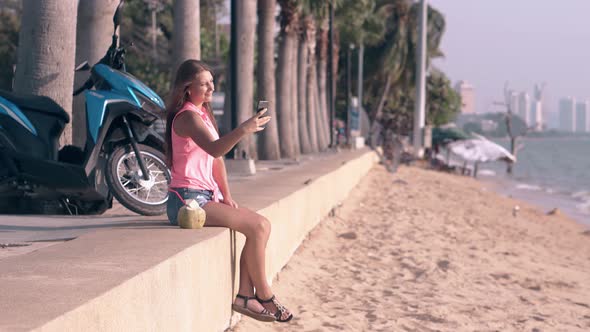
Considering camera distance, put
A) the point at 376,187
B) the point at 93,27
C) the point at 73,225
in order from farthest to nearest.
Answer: the point at 376,187 < the point at 93,27 < the point at 73,225

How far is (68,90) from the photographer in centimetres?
863

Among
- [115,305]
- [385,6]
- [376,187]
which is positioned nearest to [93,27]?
[115,305]

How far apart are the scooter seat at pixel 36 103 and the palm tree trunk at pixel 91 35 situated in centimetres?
220

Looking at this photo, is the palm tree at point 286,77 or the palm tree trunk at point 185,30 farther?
the palm tree at point 286,77

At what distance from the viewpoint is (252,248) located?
17.3 feet

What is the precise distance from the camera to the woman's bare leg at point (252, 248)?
526 centimetres

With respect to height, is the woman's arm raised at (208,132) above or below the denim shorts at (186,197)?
above

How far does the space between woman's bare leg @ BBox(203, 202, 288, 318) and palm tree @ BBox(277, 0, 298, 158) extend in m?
20.0

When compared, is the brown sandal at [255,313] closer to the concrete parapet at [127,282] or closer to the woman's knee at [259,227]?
the concrete parapet at [127,282]

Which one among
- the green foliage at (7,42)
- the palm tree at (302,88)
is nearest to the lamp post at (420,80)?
the palm tree at (302,88)

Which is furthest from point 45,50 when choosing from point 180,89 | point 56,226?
point 180,89

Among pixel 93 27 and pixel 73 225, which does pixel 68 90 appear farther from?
pixel 73 225

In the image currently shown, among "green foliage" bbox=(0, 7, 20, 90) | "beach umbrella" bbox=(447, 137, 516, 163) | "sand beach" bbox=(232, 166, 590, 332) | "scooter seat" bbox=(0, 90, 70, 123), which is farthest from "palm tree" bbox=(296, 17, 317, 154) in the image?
"scooter seat" bbox=(0, 90, 70, 123)

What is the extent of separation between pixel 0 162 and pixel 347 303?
3.12 m
